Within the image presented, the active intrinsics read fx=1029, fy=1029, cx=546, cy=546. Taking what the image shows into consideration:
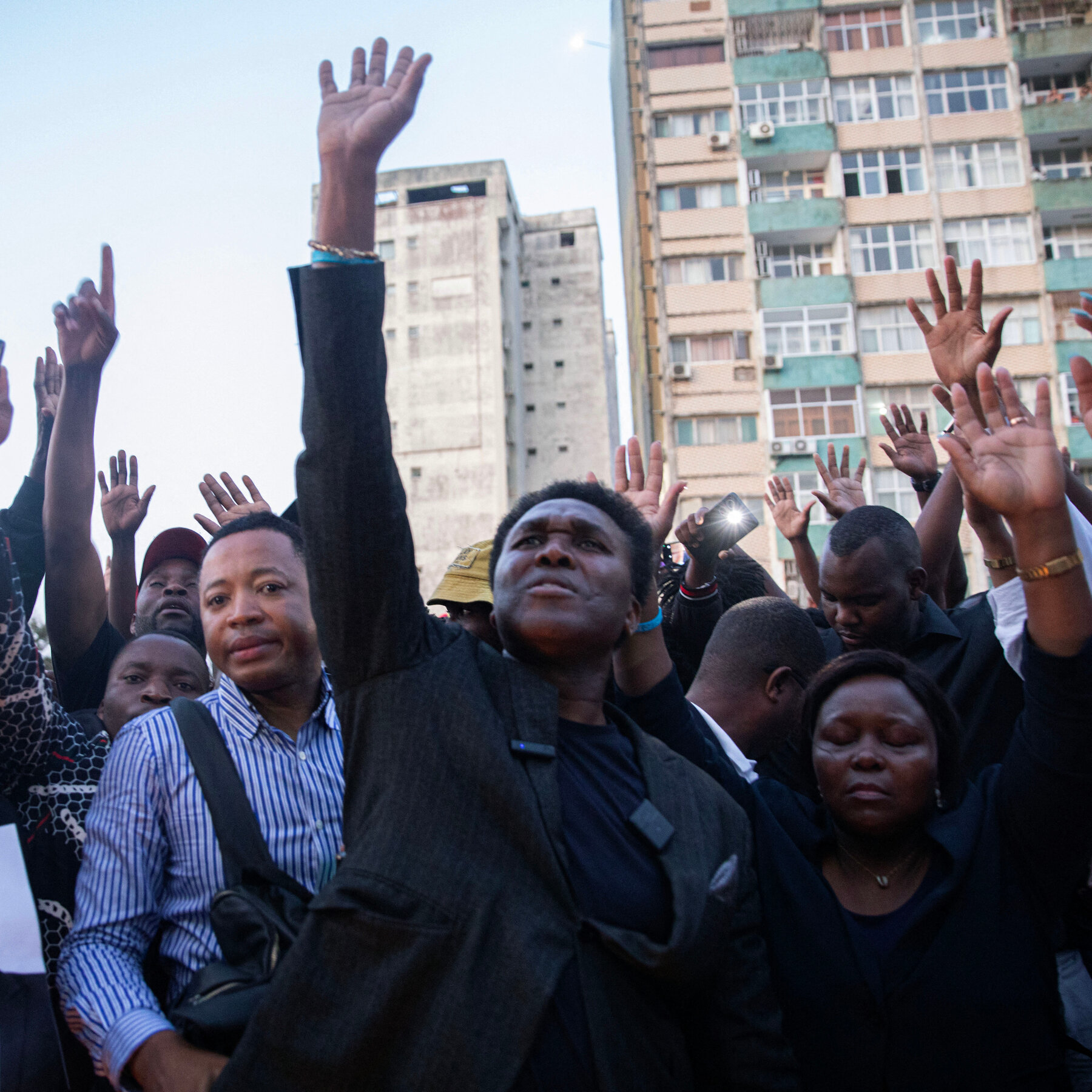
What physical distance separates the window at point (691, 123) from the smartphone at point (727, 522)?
28152 mm

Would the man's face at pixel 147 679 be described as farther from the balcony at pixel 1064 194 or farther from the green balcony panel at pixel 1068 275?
the balcony at pixel 1064 194

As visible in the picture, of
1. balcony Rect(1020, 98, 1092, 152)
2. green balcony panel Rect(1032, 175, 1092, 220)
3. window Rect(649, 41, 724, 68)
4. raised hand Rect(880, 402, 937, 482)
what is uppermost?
window Rect(649, 41, 724, 68)

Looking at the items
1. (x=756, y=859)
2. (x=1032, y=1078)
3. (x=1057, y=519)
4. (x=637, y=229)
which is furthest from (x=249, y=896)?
(x=637, y=229)

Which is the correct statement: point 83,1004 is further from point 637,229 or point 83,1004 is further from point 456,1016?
point 637,229

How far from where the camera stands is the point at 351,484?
200cm

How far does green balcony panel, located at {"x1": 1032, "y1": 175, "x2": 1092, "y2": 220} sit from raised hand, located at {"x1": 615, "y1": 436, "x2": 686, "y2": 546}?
94.1ft

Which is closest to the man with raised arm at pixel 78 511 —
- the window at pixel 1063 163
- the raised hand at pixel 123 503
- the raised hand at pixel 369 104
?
the raised hand at pixel 123 503

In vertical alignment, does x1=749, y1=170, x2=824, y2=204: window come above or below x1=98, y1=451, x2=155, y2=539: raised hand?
above

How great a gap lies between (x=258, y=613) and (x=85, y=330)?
1.87m

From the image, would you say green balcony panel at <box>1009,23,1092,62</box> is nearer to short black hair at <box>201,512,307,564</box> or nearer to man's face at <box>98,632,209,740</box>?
man's face at <box>98,632,209,740</box>

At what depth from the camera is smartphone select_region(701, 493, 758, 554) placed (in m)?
4.00

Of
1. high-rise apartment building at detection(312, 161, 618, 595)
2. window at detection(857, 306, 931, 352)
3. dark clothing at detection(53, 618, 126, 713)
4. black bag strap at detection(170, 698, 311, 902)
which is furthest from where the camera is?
high-rise apartment building at detection(312, 161, 618, 595)

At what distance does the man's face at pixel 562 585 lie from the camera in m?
2.35

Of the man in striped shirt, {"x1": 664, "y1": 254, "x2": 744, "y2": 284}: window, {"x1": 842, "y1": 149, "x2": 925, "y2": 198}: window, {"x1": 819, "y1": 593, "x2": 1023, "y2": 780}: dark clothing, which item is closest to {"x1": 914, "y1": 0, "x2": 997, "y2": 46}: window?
{"x1": 842, "y1": 149, "x2": 925, "y2": 198}: window
